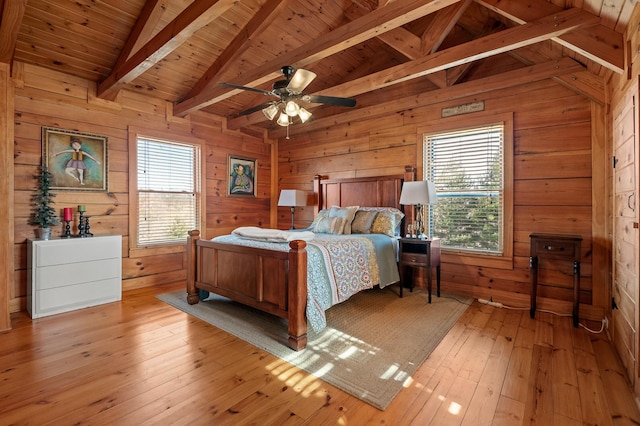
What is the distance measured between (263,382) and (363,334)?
994mm

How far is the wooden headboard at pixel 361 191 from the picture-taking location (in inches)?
163

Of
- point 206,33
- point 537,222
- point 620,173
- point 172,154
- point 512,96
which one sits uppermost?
point 206,33

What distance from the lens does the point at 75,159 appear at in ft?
11.5

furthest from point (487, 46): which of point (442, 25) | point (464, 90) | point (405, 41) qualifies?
point (464, 90)

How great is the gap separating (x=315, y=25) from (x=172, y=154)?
8.81 ft

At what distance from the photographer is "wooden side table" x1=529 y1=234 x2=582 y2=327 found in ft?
8.80

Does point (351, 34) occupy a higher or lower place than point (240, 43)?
lower

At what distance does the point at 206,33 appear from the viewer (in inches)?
137

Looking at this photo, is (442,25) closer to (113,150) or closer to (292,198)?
(292,198)

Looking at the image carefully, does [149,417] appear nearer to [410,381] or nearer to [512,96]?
[410,381]

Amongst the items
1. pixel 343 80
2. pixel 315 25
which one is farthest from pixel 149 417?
pixel 343 80

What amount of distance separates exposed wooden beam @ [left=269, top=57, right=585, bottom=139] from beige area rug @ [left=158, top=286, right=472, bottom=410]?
2.44 meters

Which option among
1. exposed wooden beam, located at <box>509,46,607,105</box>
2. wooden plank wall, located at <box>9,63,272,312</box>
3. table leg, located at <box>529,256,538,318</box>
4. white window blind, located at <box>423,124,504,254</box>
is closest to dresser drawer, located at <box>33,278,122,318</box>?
wooden plank wall, located at <box>9,63,272,312</box>

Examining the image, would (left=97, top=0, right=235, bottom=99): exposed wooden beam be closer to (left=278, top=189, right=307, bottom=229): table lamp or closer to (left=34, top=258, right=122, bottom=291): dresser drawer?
(left=34, top=258, right=122, bottom=291): dresser drawer
